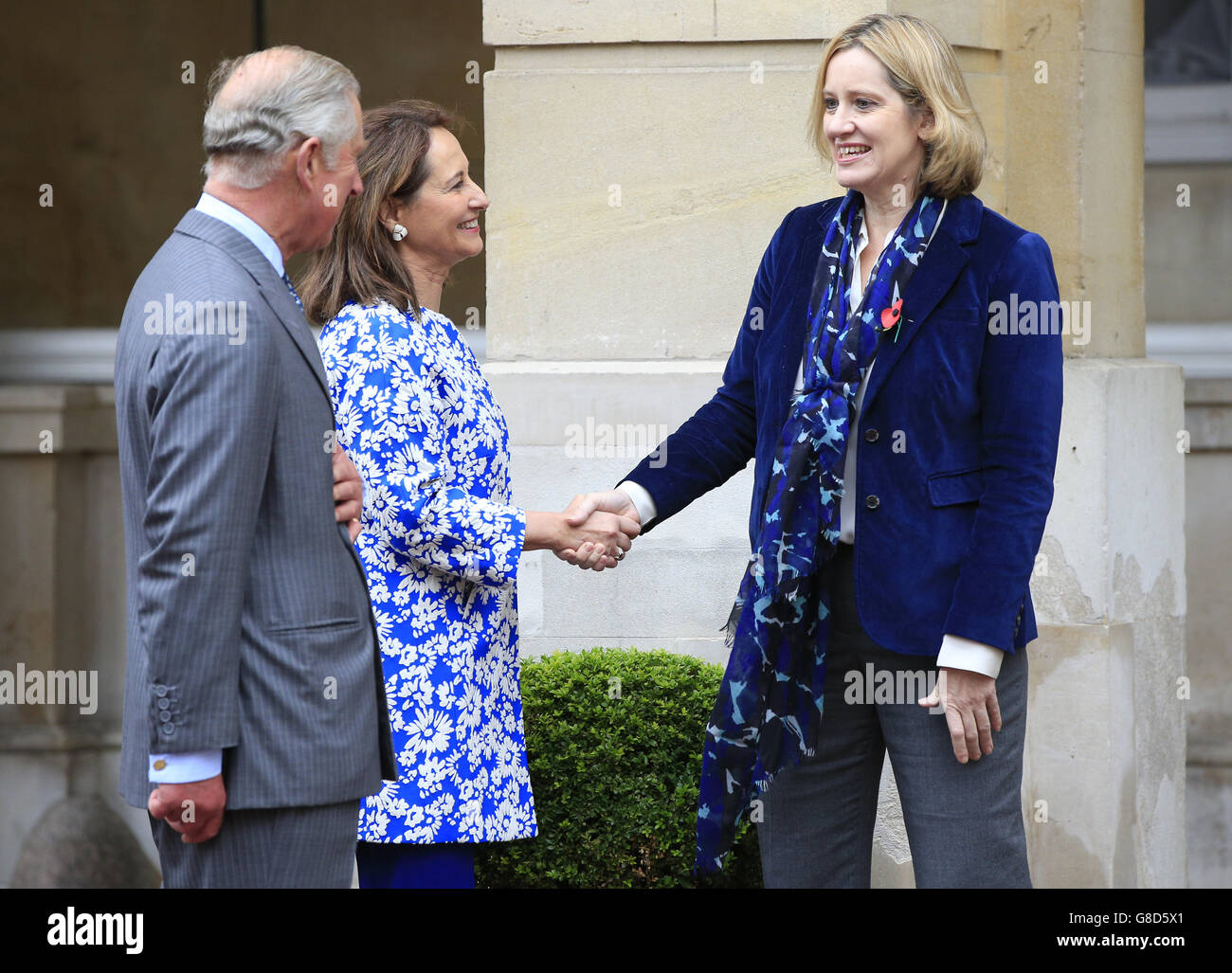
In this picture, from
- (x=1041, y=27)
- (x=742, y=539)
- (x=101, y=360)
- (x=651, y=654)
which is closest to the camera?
(x=651, y=654)

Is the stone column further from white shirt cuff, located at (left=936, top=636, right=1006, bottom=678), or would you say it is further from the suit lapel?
the suit lapel

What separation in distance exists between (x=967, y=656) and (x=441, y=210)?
4.71 ft

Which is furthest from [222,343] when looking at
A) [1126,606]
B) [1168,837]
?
[1168,837]

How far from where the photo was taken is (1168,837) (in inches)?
199

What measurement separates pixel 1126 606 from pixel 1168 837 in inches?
33.8

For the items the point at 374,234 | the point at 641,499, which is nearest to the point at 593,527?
the point at 641,499

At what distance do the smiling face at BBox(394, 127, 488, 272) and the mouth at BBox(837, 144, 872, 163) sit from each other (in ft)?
2.58

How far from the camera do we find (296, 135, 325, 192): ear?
2.37 metres

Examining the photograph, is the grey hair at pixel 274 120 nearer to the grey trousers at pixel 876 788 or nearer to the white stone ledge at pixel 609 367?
the grey trousers at pixel 876 788

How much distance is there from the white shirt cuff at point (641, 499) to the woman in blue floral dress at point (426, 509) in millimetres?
187

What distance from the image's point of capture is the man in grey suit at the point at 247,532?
218 centimetres

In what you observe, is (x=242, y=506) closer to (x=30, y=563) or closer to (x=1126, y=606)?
(x=1126, y=606)
